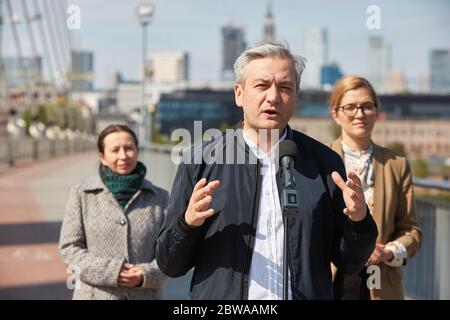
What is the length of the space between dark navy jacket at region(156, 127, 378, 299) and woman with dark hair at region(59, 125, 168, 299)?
5.35 ft

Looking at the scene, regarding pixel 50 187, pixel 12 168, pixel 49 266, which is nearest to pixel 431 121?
pixel 12 168

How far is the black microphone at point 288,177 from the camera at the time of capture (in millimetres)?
2592

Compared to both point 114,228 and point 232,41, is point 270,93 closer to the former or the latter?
point 114,228

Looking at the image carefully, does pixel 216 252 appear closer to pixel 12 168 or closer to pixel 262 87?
pixel 262 87

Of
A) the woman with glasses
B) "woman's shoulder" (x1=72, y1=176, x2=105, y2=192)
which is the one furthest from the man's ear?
"woman's shoulder" (x1=72, y1=176, x2=105, y2=192)

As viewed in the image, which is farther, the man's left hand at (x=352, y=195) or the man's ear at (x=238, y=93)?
the man's ear at (x=238, y=93)

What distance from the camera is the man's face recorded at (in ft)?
9.44

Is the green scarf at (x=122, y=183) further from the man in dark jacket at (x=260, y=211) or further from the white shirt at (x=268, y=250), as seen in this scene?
the white shirt at (x=268, y=250)

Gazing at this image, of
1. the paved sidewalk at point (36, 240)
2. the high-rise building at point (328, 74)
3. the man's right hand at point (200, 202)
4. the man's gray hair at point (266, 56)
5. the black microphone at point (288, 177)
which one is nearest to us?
the black microphone at point (288, 177)

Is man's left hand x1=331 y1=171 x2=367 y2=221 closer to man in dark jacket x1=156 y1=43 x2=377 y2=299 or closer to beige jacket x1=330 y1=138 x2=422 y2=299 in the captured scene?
man in dark jacket x1=156 y1=43 x2=377 y2=299

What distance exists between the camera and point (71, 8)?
5477 mm

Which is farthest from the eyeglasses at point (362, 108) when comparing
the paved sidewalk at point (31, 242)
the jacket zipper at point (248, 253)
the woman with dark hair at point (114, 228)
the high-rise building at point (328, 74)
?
the high-rise building at point (328, 74)

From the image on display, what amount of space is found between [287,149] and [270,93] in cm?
19

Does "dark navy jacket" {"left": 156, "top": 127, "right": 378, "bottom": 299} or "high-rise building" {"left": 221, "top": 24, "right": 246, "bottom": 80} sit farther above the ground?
"high-rise building" {"left": 221, "top": 24, "right": 246, "bottom": 80}
